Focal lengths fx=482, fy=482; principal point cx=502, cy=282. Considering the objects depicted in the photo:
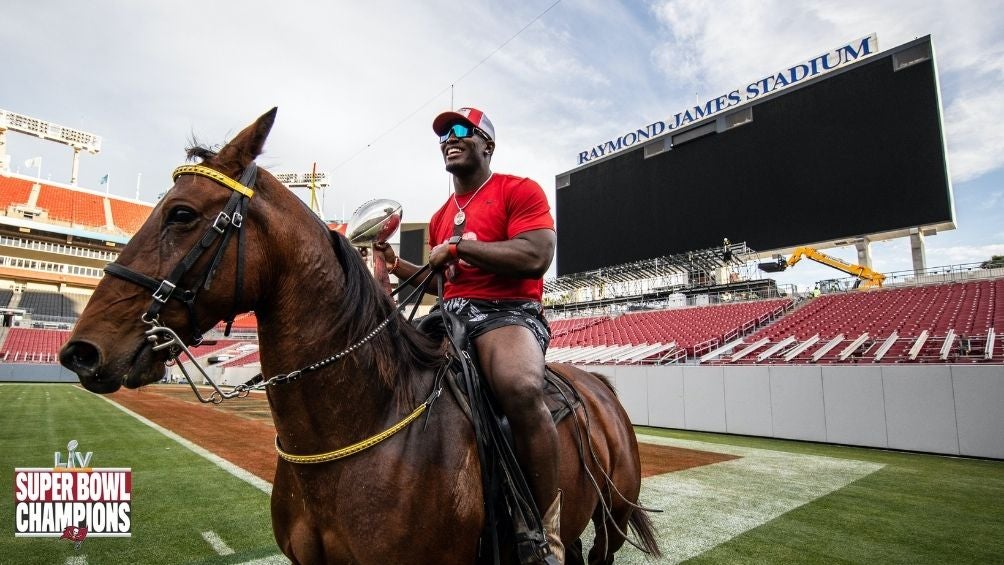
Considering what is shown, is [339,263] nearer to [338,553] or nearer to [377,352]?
[377,352]

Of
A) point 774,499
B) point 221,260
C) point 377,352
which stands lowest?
point 774,499

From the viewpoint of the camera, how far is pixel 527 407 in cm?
185

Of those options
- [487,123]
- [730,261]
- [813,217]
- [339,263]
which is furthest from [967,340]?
[339,263]

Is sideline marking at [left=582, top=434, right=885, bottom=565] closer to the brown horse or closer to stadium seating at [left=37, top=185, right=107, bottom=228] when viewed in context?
the brown horse

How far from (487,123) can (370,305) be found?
1.03m

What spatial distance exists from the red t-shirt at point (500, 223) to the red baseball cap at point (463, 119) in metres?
0.23

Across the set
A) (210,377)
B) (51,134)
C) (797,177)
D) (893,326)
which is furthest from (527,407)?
(51,134)

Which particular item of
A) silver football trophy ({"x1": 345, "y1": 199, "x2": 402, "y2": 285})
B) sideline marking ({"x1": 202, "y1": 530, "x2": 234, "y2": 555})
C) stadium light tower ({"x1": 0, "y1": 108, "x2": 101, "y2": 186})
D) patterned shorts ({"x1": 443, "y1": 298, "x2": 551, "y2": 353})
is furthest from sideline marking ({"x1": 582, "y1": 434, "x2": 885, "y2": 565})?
stadium light tower ({"x1": 0, "y1": 108, "x2": 101, "y2": 186})

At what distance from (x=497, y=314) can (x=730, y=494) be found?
17.2 ft

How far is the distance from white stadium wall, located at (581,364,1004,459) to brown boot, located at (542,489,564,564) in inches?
421

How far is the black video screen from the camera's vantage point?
1520cm

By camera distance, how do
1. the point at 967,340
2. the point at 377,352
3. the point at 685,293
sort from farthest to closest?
1. the point at 685,293
2. the point at 967,340
3. the point at 377,352

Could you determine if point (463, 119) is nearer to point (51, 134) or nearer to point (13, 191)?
point (13, 191)

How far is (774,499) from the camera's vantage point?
562 cm
